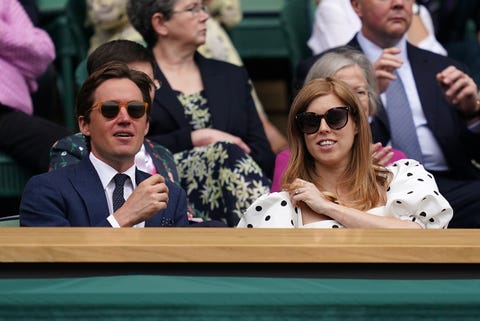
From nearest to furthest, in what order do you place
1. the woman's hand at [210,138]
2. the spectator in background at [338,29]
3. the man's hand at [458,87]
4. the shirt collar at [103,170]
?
the shirt collar at [103,170] → the man's hand at [458,87] → the woman's hand at [210,138] → the spectator in background at [338,29]

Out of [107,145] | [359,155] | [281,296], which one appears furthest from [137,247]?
[359,155]

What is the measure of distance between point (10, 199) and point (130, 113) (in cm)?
215

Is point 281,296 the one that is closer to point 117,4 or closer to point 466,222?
point 466,222

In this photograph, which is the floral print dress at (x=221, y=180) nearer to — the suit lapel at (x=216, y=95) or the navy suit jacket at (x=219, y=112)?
the navy suit jacket at (x=219, y=112)

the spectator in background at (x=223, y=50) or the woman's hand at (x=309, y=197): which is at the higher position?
the woman's hand at (x=309, y=197)

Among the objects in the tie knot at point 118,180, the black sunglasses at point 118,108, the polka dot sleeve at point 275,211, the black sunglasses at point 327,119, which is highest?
the black sunglasses at point 118,108

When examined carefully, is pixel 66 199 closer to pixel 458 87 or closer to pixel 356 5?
pixel 458 87

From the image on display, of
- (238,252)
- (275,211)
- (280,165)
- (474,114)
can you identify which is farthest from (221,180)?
(238,252)

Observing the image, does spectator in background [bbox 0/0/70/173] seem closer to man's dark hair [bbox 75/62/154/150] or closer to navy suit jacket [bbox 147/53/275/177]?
navy suit jacket [bbox 147/53/275/177]

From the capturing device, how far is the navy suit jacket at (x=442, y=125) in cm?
522

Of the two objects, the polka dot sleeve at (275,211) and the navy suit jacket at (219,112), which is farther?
the navy suit jacket at (219,112)

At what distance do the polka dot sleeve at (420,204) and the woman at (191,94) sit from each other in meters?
1.06

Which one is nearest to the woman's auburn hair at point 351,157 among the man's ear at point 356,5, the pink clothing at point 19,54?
the man's ear at point 356,5

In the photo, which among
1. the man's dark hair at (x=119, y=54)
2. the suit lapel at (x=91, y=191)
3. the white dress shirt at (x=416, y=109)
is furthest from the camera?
the white dress shirt at (x=416, y=109)
